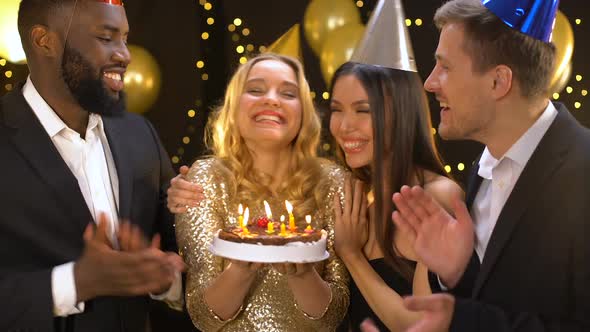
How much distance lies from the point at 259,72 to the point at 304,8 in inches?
47.6

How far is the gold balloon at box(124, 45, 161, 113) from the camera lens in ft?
11.4

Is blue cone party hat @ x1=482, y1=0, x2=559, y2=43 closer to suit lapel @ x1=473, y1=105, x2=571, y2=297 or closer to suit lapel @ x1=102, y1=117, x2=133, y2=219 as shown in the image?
suit lapel @ x1=473, y1=105, x2=571, y2=297

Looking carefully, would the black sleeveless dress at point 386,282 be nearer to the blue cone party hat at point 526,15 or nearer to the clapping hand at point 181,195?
the clapping hand at point 181,195

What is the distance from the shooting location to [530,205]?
6.15 ft

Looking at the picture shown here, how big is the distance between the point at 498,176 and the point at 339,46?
64.2 inches

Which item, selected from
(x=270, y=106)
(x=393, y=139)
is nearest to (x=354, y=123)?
(x=393, y=139)

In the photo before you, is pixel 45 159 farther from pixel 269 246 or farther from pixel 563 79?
pixel 563 79

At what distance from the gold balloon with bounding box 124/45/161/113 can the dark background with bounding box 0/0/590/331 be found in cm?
26

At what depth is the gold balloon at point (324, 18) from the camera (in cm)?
367

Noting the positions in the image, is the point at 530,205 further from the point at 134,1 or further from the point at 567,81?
the point at 134,1

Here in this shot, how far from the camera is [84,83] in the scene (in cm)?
234

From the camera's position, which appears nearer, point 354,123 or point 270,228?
point 270,228

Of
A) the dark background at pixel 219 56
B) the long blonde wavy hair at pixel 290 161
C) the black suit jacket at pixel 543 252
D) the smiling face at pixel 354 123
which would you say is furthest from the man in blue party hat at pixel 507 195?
the dark background at pixel 219 56

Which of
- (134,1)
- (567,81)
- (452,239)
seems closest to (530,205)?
(452,239)
